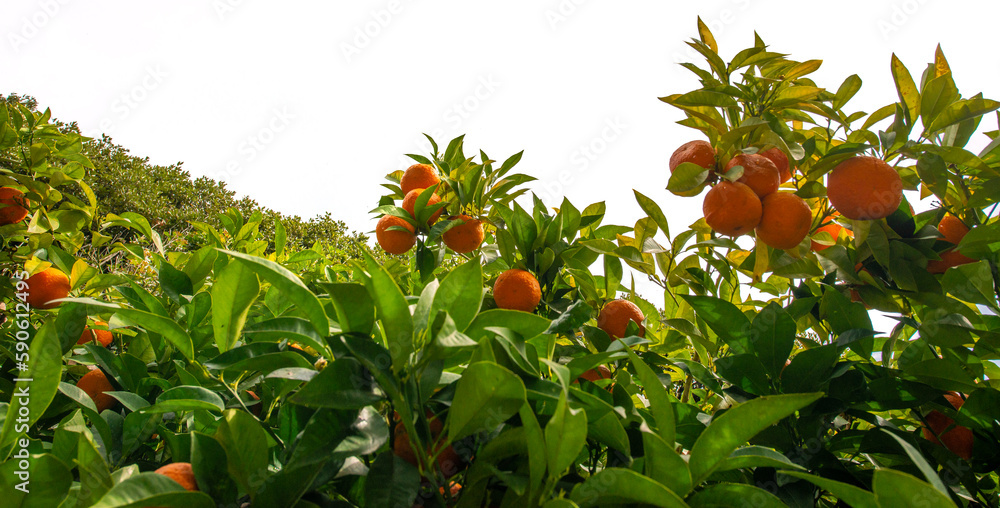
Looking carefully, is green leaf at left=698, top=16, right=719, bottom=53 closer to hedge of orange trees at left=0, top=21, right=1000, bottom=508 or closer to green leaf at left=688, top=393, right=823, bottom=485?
hedge of orange trees at left=0, top=21, right=1000, bottom=508

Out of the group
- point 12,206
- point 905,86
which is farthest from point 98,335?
point 905,86

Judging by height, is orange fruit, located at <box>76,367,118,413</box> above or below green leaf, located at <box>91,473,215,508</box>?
below

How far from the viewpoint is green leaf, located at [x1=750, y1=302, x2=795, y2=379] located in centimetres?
69

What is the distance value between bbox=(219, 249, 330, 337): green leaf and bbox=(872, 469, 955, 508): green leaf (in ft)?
1.52

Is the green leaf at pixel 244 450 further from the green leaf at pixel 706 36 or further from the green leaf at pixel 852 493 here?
the green leaf at pixel 706 36

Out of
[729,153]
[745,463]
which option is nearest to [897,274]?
[729,153]

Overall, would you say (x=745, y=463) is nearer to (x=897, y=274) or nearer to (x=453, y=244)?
(x=897, y=274)

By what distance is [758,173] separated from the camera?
89cm

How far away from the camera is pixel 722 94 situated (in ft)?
3.06

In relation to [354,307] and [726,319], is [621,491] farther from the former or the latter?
[726,319]

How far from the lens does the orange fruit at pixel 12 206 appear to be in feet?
4.86

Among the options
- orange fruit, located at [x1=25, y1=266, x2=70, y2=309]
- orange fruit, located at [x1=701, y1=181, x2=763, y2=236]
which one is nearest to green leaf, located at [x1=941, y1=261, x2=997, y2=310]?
orange fruit, located at [x1=701, y1=181, x2=763, y2=236]

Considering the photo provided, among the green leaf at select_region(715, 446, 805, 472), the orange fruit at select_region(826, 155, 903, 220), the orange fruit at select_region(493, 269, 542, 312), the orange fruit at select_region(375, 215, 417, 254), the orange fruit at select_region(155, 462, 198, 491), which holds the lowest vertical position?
the orange fruit at select_region(155, 462, 198, 491)

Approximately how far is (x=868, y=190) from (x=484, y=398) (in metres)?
0.78
